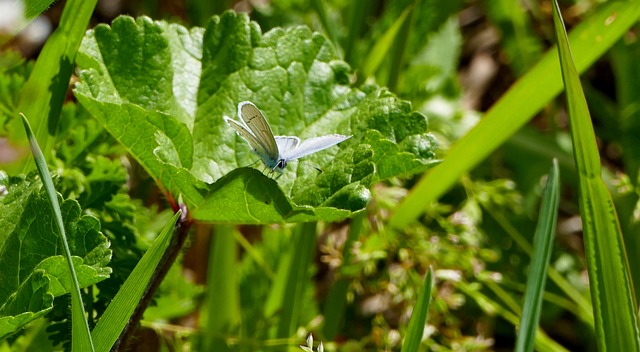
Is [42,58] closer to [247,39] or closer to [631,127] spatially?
[247,39]

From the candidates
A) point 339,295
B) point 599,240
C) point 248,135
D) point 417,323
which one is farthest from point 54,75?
point 599,240

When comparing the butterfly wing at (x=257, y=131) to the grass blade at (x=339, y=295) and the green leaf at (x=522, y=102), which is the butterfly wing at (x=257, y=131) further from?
the green leaf at (x=522, y=102)

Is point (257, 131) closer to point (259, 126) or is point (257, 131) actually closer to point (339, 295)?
point (259, 126)

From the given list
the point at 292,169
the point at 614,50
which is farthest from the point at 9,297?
the point at 614,50

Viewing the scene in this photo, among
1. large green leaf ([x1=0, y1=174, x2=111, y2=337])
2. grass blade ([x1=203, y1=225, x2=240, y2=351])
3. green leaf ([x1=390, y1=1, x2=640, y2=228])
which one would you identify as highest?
green leaf ([x1=390, y1=1, x2=640, y2=228])

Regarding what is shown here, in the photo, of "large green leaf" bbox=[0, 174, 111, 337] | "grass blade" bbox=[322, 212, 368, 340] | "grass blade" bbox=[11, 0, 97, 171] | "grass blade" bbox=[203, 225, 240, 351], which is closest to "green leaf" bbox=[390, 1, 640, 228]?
"grass blade" bbox=[322, 212, 368, 340]

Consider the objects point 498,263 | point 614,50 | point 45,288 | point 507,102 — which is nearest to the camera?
point 45,288

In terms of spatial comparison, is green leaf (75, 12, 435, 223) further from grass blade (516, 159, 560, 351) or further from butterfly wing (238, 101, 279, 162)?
grass blade (516, 159, 560, 351)
